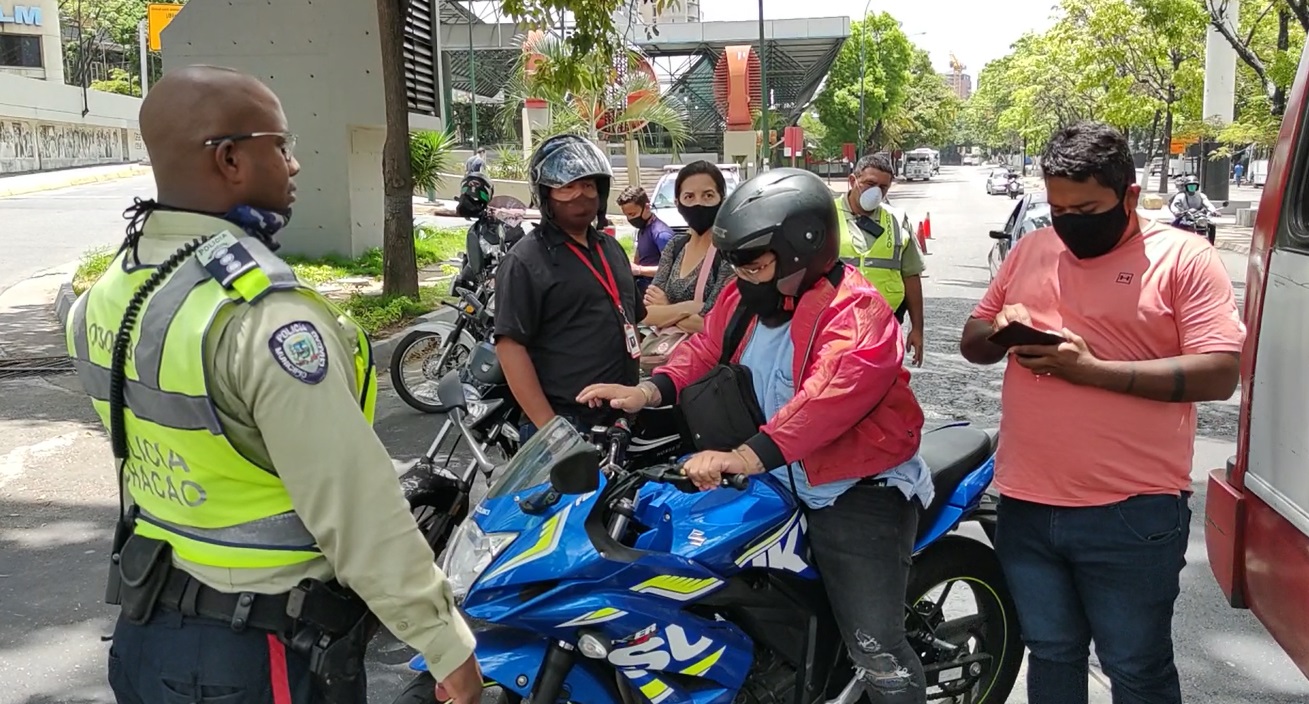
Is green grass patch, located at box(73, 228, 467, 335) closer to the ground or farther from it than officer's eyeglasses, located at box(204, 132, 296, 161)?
closer to the ground

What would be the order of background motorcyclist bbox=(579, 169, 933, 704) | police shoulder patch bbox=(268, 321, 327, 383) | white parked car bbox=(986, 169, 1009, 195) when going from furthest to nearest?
white parked car bbox=(986, 169, 1009, 195) < background motorcyclist bbox=(579, 169, 933, 704) < police shoulder patch bbox=(268, 321, 327, 383)

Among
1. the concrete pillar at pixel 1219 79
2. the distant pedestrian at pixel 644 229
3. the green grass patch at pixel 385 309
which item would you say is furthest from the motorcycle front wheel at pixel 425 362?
the concrete pillar at pixel 1219 79

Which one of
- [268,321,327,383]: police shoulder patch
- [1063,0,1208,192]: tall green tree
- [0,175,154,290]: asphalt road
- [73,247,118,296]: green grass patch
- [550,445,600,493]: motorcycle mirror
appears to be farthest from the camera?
[1063,0,1208,192]: tall green tree

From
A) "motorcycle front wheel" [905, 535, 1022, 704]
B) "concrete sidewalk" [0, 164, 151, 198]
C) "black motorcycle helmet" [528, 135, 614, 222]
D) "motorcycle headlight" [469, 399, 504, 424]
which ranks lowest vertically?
"motorcycle front wheel" [905, 535, 1022, 704]

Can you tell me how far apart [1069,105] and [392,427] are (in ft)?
178

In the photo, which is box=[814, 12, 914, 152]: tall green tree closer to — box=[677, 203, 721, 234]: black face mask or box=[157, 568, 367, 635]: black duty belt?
box=[677, 203, 721, 234]: black face mask

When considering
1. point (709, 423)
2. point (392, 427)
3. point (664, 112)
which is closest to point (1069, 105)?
point (664, 112)

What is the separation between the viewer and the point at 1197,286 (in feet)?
8.09

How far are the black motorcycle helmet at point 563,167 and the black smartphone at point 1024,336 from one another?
1551 millimetres

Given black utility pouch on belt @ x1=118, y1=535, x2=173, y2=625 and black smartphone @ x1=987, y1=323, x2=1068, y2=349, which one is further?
black smartphone @ x1=987, y1=323, x2=1068, y2=349

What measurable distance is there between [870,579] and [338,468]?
4.98 feet

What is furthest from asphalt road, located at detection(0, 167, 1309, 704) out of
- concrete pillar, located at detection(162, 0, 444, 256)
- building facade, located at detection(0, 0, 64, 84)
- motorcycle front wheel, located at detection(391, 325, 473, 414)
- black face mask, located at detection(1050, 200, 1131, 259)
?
building facade, located at detection(0, 0, 64, 84)

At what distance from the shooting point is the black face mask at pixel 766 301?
8.77 feet

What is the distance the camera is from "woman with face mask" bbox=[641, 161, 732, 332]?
4629 mm
